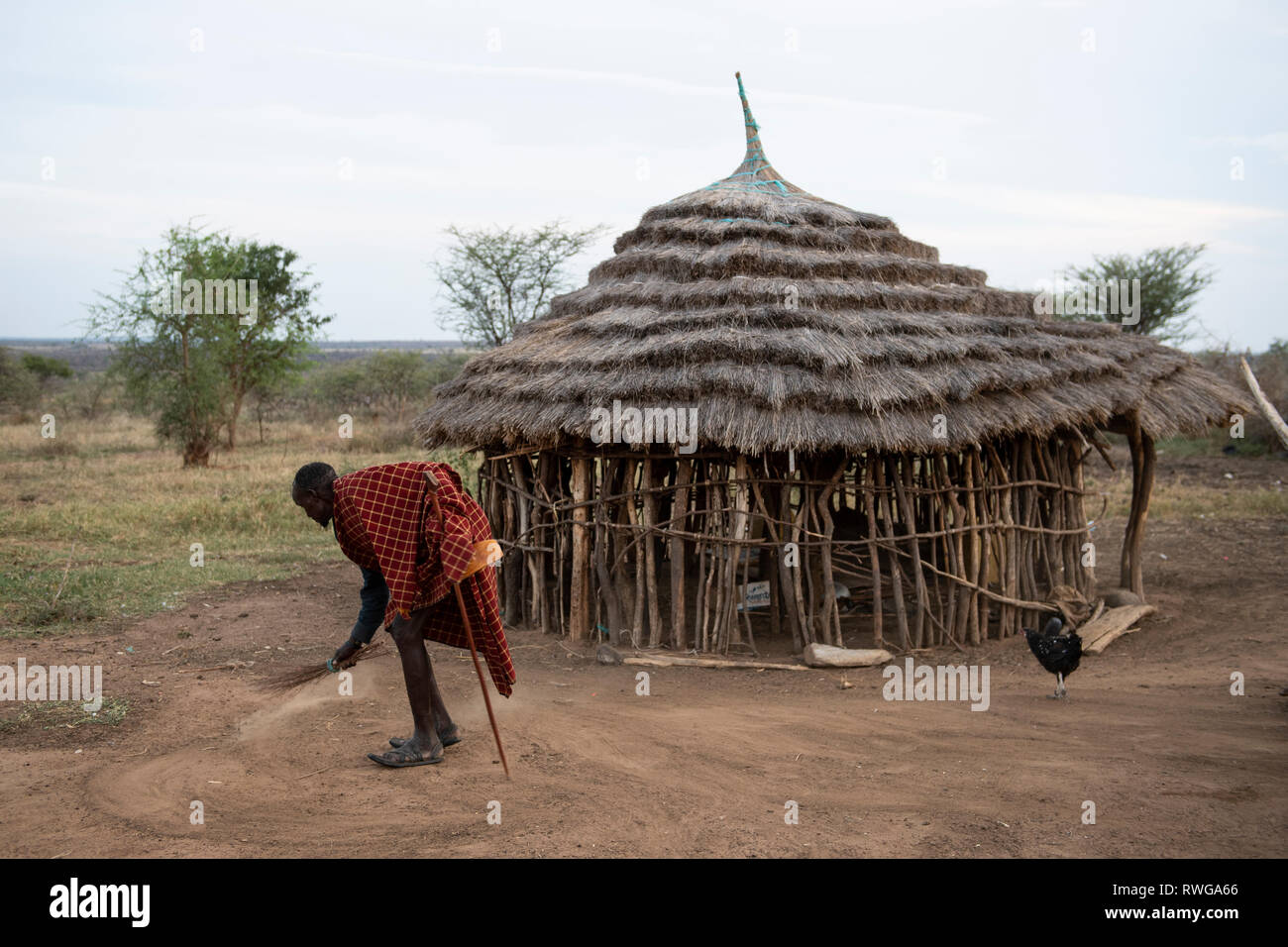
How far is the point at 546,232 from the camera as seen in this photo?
22.0 metres

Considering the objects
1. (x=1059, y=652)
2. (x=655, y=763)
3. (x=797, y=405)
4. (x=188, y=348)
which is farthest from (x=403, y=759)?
(x=188, y=348)

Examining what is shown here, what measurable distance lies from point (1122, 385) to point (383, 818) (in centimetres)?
705

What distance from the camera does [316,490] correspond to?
4.54 metres

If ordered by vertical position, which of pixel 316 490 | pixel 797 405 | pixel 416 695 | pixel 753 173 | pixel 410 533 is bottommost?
pixel 416 695

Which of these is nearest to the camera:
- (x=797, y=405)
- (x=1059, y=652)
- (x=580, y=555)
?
(x=1059, y=652)

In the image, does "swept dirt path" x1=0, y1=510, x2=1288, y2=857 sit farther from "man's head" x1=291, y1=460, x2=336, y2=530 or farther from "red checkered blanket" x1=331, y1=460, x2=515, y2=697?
"man's head" x1=291, y1=460, x2=336, y2=530

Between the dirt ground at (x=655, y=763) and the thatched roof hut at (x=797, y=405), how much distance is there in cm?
92

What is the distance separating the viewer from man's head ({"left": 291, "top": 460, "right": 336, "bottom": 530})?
4.52 m

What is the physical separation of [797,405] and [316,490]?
3.65 meters

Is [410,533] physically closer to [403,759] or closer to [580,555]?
[403,759]

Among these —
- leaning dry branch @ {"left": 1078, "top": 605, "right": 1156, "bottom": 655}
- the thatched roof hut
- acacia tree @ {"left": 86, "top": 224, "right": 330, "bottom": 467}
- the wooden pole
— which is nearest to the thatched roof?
the thatched roof hut

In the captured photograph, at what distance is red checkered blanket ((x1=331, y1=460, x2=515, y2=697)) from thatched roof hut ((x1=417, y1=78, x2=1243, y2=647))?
8.95ft

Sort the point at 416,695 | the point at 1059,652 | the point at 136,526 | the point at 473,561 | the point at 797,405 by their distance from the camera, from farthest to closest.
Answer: the point at 136,526 < the point at 797,405 < the point at 1059,652 < the point at 416,695 < the point at 473,561

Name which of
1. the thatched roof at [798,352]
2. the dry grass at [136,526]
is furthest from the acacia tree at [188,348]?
the thatched roof at [798,352]
